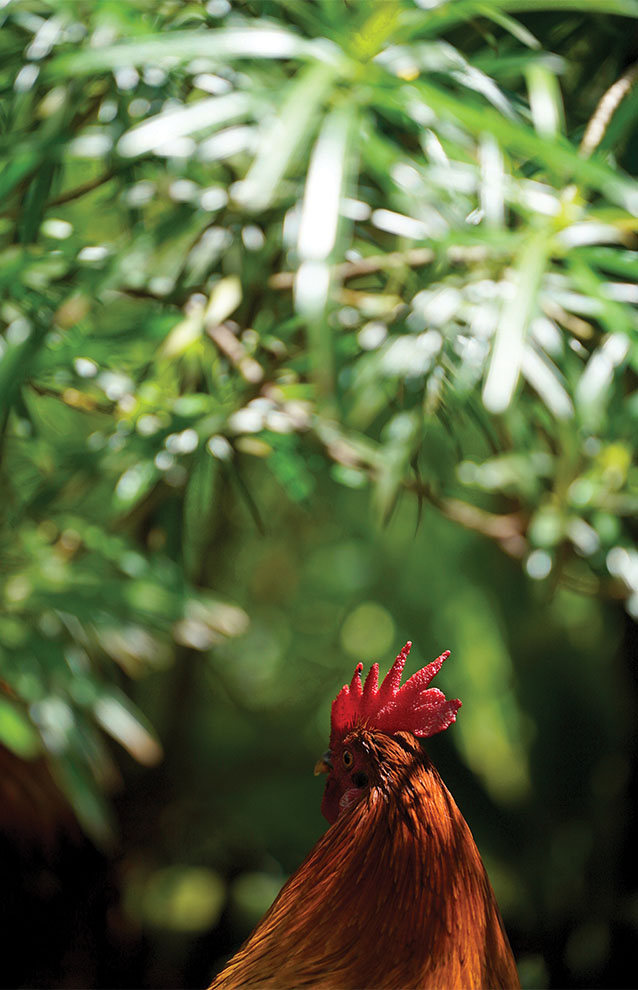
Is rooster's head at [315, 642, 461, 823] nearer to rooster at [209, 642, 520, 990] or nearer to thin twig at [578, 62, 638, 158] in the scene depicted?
rooster at [209, 642, 520, 990]

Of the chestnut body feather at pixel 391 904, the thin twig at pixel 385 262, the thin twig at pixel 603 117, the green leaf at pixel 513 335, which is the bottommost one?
the chestnut body feather at pixel 391 904

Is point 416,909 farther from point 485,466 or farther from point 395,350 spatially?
point 485,466

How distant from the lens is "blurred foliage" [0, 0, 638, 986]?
1.94 ft

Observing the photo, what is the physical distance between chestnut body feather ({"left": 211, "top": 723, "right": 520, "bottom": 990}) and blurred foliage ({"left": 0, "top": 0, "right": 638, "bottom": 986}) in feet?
0.80

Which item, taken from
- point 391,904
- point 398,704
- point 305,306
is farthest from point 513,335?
point 391,904

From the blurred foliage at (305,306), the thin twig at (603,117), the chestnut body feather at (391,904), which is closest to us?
the chestnut body feather at (391,904)

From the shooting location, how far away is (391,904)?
0.46 m

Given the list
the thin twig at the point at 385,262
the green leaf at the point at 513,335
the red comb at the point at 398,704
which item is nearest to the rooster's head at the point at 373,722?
the red comb at the point at 398,704

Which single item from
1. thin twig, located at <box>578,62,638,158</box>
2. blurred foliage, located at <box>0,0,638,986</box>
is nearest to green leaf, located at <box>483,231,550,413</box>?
blurred foliage, located at <box>0,0,638,986</box>

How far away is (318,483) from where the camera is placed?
1.43 meters

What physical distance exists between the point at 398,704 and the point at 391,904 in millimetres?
107

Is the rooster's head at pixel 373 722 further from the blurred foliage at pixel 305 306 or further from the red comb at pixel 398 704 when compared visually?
the blurred foliage at pixel 305 306

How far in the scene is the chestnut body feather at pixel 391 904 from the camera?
447 mm

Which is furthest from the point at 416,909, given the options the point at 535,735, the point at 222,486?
the point at 535,735
